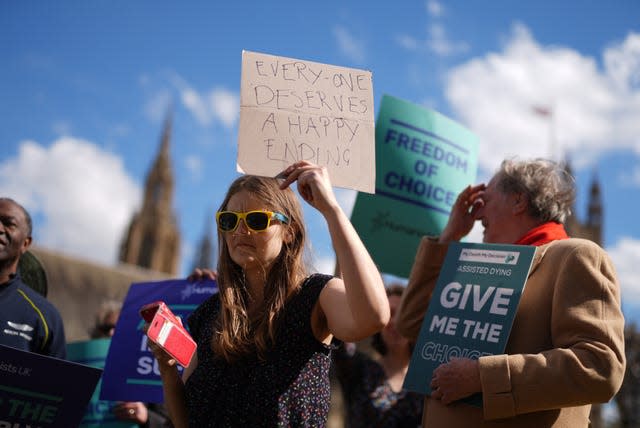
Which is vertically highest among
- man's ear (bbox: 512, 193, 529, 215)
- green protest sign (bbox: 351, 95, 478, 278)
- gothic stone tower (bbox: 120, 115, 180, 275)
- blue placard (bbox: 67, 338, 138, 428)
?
gothic stone tower (bbox: 120, 115, 180, 275)

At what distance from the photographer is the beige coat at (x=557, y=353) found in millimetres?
2209

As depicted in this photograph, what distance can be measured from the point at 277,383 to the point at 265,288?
1.11ft

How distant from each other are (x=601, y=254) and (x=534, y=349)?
40 centimetres

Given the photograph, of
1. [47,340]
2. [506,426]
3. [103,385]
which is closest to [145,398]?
[103,385]

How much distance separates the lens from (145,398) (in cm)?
350

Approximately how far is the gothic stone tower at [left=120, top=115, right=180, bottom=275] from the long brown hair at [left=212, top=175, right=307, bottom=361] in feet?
212

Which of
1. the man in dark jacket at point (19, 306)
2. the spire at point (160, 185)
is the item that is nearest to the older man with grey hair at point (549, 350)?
the man in dark jacket at point (19, 306)

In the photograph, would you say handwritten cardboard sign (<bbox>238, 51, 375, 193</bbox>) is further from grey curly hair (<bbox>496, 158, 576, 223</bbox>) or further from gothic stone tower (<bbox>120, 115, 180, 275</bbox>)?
gothic stone tower (<bbox>120, 115, 180, 275</bbox>)

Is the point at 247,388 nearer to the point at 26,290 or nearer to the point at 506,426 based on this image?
the point at 506,426

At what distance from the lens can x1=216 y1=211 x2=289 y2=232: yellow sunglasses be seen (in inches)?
89.7

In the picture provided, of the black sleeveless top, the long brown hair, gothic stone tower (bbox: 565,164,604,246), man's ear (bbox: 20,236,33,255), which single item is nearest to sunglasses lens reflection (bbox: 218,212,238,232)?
the long brown hair

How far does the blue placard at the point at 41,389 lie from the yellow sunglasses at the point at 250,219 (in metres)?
0.63

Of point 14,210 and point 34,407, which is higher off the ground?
point 14,210

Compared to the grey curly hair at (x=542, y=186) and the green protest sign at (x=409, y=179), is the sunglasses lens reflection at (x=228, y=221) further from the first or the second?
the green protest sign at (x=409, y=179)
